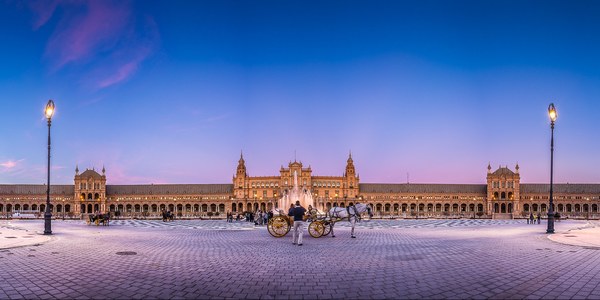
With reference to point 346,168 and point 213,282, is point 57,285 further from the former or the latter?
point 346,168

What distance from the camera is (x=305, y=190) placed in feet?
408

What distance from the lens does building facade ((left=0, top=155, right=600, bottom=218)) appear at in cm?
12244

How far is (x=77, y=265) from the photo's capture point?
11.7 m

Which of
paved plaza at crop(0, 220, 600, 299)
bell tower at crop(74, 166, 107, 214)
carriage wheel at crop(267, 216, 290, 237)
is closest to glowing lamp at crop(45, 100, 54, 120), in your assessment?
paved plaza at crop(0, 220, 600, 299)

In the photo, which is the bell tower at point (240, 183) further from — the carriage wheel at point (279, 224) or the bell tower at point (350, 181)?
the carriage wheel at point (279, 224)

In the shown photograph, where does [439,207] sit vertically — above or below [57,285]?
below

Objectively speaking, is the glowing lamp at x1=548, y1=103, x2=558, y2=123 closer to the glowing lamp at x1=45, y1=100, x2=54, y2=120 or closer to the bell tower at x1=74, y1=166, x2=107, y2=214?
the glowing lamp at x1=45, y1=100, x2=54, y2=120

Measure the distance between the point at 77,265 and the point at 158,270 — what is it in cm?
236

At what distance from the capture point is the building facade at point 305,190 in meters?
122

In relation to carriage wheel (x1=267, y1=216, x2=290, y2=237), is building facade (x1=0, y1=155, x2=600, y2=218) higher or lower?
lower

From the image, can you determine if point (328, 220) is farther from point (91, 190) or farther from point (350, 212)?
point (91, 190)

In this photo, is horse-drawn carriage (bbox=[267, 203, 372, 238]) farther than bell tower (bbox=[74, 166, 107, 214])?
No

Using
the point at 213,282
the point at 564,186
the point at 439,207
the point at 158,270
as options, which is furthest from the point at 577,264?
the point at 564,186

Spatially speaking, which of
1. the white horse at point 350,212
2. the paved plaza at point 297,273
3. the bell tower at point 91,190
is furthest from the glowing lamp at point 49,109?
the bell tower at point 91,190
